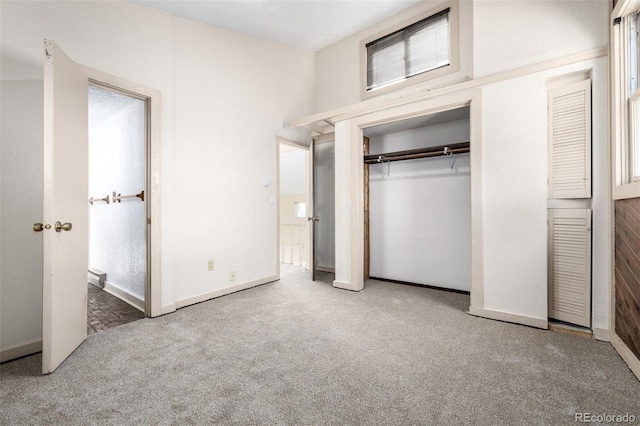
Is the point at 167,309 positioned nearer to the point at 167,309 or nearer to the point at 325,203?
the point at 167,309

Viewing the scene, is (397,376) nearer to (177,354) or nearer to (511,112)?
(177,354)

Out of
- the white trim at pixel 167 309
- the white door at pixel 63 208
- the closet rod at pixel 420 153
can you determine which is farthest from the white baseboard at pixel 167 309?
the closet rod at pixel 420 153

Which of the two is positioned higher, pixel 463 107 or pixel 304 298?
pixel 463 107

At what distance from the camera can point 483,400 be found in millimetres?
1446

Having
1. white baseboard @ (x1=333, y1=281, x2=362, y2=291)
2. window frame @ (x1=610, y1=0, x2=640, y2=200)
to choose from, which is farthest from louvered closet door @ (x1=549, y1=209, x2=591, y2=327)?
white baseboard @ (x1=333, y1=281, x2=362, y2=291)

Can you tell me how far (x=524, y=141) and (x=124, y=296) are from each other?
13.8ft

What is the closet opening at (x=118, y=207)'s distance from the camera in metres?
2.74

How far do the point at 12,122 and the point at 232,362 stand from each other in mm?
2100

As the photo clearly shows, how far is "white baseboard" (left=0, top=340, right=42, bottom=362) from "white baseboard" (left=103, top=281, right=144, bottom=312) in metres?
0.91

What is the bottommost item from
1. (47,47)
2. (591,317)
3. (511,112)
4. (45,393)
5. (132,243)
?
(45,393)

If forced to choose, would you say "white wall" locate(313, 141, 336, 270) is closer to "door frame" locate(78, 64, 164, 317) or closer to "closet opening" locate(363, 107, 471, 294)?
"closet opening" locate(363, 107, 471, 294)

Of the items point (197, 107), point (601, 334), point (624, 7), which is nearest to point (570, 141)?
point (624, 7)

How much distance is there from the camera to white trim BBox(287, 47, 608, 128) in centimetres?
219

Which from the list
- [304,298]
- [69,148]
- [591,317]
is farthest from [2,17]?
[591,317]
